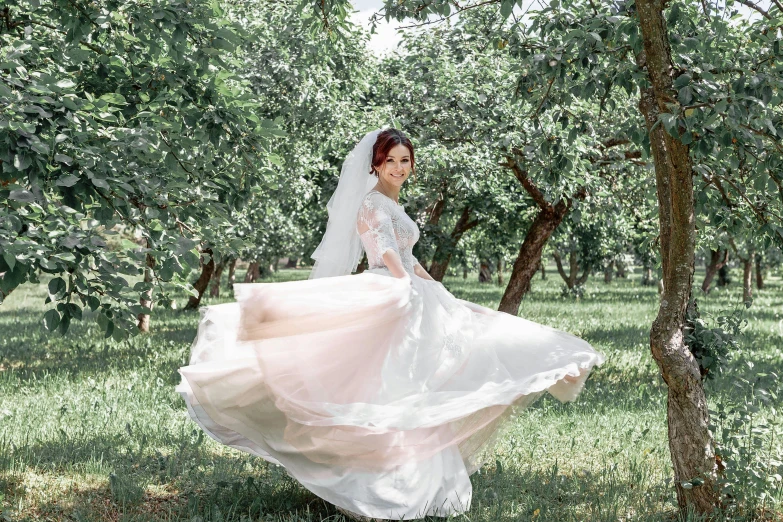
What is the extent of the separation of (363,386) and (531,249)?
32.2ft

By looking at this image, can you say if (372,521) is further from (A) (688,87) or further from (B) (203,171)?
(B) (203,171)

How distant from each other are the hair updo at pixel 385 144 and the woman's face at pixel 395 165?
0.02m

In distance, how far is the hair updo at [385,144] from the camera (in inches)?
203

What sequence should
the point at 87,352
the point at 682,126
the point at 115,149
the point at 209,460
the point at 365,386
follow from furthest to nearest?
1. the point at 87,352
2. the point at 209,460
3. the point at 115,149
4. the point at 365,386
5. the point at 682,126

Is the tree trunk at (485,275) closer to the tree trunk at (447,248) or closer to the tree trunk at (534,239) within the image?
the tree trunk at (447,248)

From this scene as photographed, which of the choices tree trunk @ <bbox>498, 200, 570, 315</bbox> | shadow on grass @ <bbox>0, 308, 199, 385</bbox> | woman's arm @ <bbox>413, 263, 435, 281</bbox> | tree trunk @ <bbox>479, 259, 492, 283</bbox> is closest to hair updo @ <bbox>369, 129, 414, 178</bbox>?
woman's arm @ <bbox>413, 263, 435, 281</bbox>

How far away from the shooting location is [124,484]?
17.7 feet

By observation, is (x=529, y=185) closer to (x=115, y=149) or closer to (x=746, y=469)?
(x=746, y=469)

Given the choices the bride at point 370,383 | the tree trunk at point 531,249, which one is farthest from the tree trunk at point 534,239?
the bride at point 370,383

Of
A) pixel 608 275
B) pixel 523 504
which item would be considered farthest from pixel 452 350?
pixel 608 275

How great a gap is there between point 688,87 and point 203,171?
413 cm

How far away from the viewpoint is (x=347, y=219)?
5.36 metres

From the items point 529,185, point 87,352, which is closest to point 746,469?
point 529,185

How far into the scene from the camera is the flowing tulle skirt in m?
4.38
